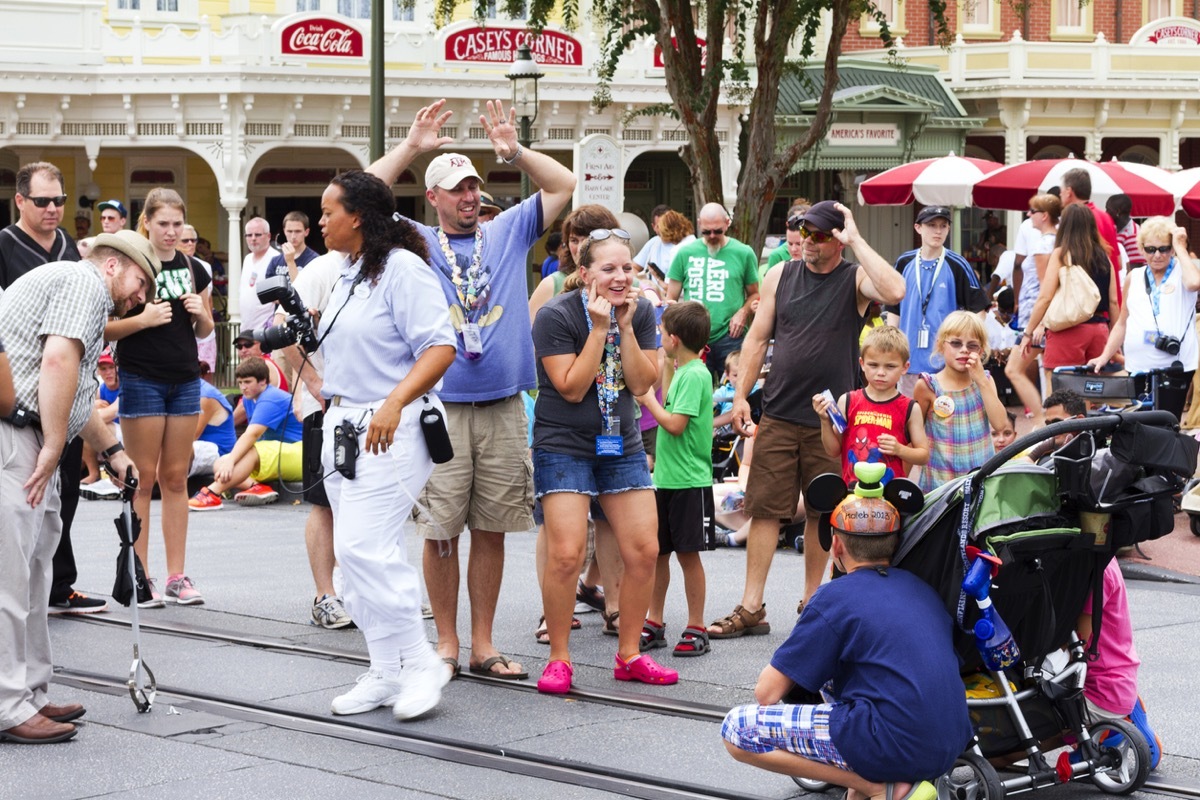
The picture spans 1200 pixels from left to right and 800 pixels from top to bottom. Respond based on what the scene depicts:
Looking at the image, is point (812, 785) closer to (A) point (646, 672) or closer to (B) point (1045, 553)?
(B) point (1045, 553)

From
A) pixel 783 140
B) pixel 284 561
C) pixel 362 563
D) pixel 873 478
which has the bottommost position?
pixel 284 561

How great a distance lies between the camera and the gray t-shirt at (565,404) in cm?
690

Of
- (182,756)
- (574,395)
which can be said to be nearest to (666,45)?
(574,395)

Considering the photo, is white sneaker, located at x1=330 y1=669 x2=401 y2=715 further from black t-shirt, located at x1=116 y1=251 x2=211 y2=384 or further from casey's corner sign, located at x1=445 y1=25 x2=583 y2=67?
casey's corner sign, located at x1=445 y1=25 x2=583 y2=67

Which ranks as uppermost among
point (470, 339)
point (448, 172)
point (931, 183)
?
point (931, 183)

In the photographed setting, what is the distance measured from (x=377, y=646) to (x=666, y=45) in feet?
36.4

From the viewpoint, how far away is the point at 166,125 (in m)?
23.4

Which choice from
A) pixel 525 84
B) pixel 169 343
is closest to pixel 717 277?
pixel 169 343

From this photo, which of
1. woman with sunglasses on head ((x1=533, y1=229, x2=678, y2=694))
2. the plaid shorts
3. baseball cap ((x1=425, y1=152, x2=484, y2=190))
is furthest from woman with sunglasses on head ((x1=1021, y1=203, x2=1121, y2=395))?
the plaid shorts

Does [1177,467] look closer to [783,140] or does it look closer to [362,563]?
[362,563]

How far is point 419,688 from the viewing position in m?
6.36

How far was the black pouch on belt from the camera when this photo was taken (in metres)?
6.33

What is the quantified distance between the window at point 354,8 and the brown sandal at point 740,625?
66.0ft

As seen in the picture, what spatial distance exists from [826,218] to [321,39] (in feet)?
54.8
